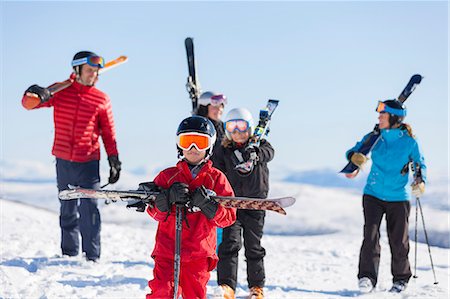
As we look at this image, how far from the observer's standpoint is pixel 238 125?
5.70 metres

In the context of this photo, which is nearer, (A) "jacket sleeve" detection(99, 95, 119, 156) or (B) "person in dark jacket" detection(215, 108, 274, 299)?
(B) "person in dark jacket" detection(215, 108, 274, 299)

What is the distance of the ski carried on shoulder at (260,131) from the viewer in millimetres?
5543

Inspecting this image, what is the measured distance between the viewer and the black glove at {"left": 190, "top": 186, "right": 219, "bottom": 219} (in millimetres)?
3973

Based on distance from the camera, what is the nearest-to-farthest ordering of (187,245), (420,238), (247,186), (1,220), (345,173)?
(187,245) → (247,186) → (345,173) → (1,220) → (420,238)

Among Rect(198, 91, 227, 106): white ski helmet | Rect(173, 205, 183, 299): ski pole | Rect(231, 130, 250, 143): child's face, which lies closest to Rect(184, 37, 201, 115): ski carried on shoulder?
Rect(198, 91, 227, 106): white ski helmet

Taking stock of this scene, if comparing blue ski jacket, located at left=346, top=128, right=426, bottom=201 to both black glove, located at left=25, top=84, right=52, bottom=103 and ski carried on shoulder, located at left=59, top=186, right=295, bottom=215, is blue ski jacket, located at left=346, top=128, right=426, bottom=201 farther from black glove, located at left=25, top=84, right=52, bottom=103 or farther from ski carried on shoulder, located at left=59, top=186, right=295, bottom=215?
black glove, located at left=25, top=84, right=52, bottom=103

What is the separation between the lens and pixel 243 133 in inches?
225

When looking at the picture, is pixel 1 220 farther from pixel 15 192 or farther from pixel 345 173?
pixel 15 192

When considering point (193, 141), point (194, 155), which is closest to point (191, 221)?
point (194, 155)

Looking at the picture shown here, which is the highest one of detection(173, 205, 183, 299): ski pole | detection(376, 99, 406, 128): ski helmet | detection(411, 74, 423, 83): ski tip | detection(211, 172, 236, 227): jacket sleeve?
detection(411, 74, 423, 83): ski tip

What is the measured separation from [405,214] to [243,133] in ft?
7.76

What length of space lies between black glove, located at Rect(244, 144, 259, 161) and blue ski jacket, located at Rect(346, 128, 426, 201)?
1908mm

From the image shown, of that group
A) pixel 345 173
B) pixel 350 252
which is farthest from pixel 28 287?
pixel 350 252

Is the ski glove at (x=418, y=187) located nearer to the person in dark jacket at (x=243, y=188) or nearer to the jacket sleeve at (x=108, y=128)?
the person in dark jacket at (x=243, y=188)
